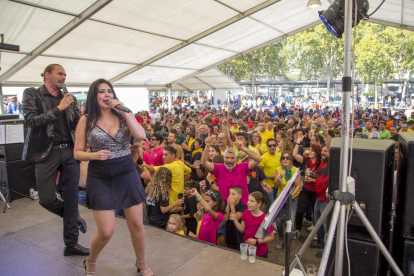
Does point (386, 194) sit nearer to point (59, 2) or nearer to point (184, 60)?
point (59, 2)

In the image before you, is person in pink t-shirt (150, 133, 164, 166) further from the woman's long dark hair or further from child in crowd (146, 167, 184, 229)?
the woman's long dark hair

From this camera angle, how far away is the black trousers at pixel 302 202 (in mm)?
4781

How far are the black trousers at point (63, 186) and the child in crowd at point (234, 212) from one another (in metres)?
1.75

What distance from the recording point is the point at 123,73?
13180mm

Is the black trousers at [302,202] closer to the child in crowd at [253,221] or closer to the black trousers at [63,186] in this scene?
the child in crowd at [253,221]

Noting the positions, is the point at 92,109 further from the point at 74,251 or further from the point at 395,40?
the point at 395,40

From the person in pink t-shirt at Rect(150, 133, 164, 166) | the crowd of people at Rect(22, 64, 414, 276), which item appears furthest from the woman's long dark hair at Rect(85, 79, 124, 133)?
the person in pink t-shirt at Rect(150, 133, 164, 166)

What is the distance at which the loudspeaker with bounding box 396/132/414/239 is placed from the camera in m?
1.95

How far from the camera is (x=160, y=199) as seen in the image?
395cm

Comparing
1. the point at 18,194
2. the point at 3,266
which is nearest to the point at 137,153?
the point at 18,194

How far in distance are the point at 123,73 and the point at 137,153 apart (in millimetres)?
9598

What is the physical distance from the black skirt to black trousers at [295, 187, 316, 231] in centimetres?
329

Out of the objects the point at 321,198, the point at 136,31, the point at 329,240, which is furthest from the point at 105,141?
the point at 136,31

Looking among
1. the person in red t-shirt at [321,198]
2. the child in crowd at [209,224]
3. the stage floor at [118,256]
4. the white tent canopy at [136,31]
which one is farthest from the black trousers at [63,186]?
the white tent canopy at [136,31]
